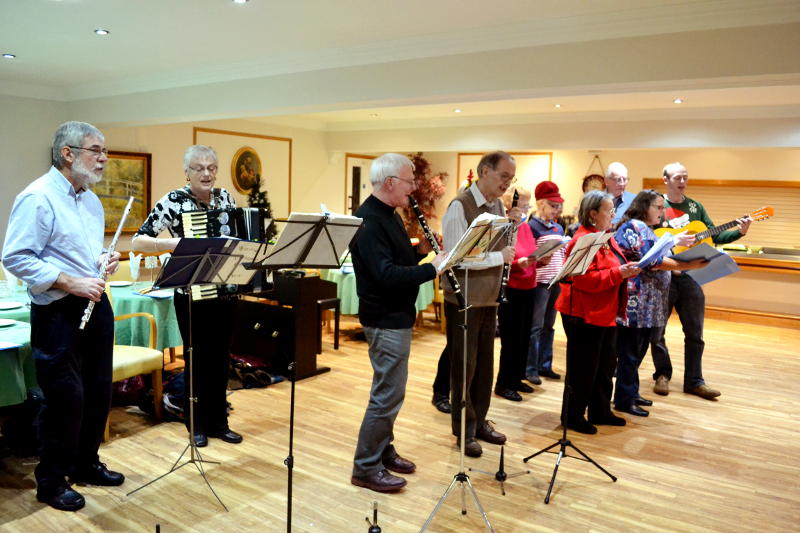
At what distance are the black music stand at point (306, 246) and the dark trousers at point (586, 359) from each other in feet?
5.39

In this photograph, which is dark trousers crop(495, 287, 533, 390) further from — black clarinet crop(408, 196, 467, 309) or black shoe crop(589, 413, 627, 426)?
black clarinet crop(408, 196, 467, 309)

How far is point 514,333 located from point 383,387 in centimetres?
193

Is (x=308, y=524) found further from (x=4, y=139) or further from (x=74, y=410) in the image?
(x=4, y=139)

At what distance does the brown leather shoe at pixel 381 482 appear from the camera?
3.13 m

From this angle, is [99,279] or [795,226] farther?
[795,226]

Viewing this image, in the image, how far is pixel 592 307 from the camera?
12.3ft

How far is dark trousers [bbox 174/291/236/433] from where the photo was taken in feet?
11.4

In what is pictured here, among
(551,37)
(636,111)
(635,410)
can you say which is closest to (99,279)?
(551,37)

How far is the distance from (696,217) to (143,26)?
4.59 m

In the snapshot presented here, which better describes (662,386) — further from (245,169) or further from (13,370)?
(245,169)

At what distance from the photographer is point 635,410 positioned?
4484 mm

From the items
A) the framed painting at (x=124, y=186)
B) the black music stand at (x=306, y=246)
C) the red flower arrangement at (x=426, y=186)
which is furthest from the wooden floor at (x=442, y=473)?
the red flower arrangement at (x=426, y=186)

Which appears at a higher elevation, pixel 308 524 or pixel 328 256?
pixel 328 256

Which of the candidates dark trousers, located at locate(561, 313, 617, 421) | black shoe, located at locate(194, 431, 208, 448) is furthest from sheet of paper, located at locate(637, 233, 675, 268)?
black shoe, located at locate(194, 431, 208, 448)
